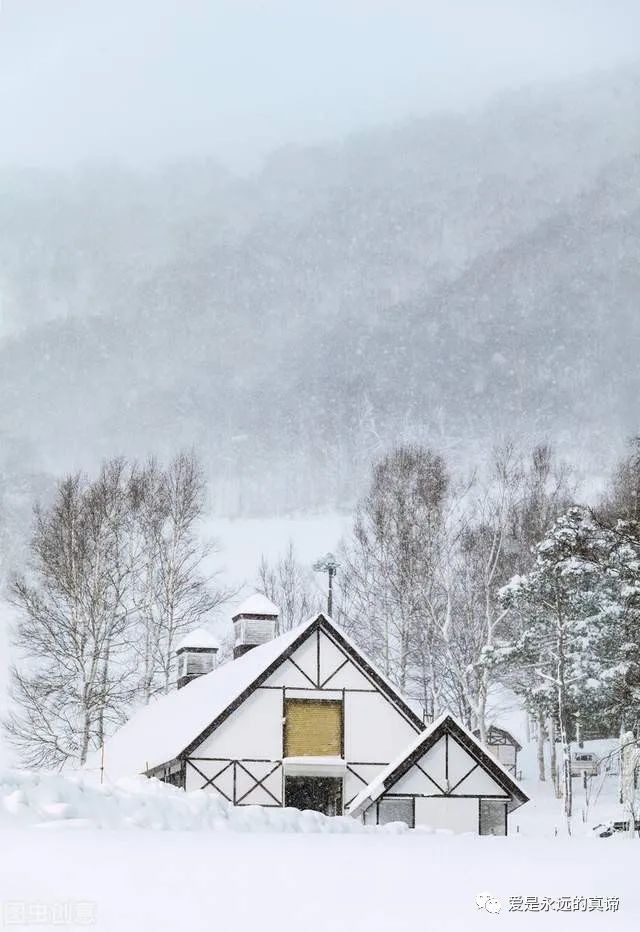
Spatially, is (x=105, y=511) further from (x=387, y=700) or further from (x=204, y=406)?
(x=204, y=406)

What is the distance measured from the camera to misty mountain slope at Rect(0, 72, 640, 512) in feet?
322

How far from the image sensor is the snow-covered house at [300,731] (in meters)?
18.2

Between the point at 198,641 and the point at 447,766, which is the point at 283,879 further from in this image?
the point at 198,641

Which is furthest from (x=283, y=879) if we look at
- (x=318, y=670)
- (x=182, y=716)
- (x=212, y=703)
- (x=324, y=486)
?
(x=324, y=486)

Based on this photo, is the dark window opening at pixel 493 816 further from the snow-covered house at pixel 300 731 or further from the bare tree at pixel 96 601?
the bare tree at pixel 96 601

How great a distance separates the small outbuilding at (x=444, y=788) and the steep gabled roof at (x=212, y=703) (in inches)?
78.8

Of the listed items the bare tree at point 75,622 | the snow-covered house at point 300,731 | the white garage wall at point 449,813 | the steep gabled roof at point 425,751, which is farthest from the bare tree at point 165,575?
the white garage wall at point 449,813

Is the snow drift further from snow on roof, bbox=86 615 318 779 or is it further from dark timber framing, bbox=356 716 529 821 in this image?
snow on roof, bbox=86 615 318 779

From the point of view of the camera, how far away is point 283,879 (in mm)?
4973

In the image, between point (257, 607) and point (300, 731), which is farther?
point (257, 607)

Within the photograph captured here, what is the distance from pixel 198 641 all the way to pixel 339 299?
109 meters

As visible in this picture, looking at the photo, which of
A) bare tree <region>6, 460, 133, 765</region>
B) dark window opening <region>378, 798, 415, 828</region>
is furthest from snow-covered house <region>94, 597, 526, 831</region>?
bare tree <region>6, 460, 133, 765</region>

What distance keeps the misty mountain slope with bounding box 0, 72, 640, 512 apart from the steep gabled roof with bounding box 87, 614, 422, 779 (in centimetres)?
6132

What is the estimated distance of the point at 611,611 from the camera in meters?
25.8
